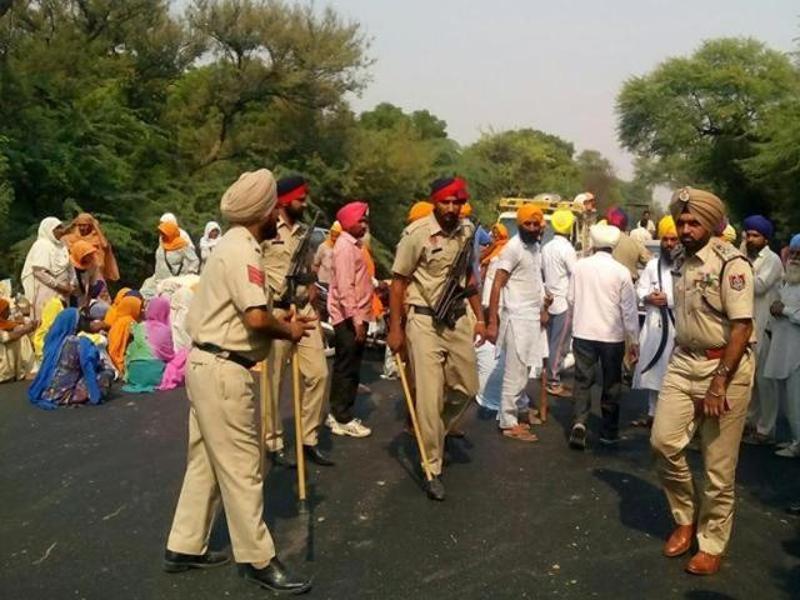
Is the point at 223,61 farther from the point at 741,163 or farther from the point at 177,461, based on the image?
the point at 177,461

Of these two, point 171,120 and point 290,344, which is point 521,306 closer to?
point 290,344

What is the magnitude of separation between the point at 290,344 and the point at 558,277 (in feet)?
10.6

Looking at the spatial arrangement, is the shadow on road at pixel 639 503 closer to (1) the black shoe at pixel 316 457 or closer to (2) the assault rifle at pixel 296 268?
(1) the black shoe at pixel 316 457

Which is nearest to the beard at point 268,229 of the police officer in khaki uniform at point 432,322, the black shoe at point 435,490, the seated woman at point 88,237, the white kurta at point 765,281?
the police officer in khaki uniform at point 432,322

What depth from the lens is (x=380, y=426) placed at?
7.41 meters

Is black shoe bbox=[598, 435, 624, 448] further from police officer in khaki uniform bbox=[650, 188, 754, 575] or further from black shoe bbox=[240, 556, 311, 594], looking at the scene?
→ black shoe bbox=[240, 556, 311, 594]

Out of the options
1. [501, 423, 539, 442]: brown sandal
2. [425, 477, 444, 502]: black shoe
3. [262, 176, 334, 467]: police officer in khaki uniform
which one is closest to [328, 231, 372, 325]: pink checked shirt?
[262, 176, 334, 467]: police officer in khaki uniform

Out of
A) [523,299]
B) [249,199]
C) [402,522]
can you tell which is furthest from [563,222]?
[249,199]

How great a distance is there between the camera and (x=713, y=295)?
4.53m

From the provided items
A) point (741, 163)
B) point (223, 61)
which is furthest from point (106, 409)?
point (741, 163)

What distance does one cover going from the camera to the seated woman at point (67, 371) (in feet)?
26.5

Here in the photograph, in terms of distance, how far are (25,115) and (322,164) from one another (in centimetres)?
1165

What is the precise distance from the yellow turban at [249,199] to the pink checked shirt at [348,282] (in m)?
2.58

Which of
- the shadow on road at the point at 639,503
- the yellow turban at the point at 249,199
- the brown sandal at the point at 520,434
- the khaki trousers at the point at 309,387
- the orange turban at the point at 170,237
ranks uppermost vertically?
the yellow turban at the point at 249,199
